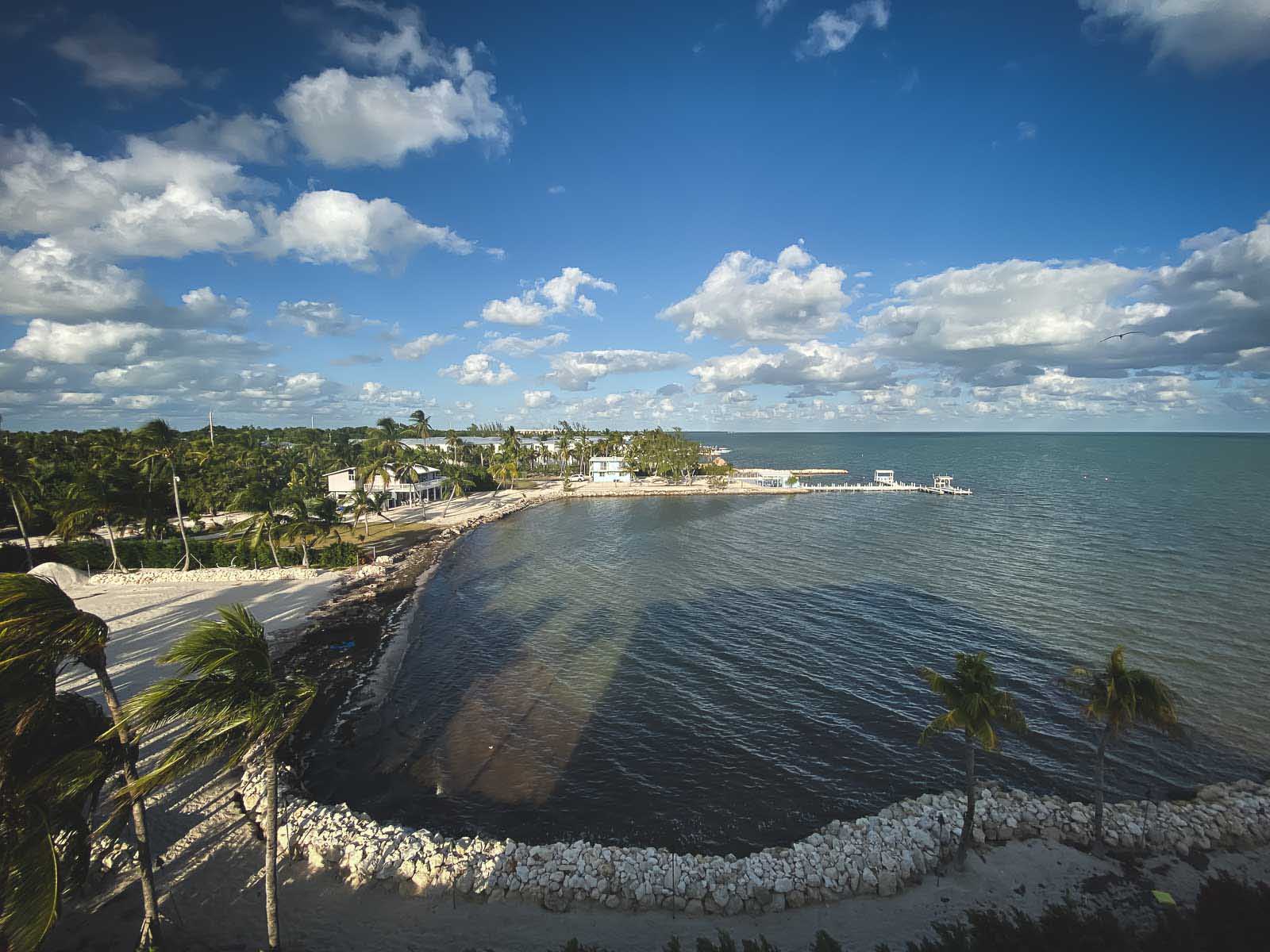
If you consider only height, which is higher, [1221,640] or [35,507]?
[35,507]

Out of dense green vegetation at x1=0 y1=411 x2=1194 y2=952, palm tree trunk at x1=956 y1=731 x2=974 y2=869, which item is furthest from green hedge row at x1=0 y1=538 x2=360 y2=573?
palm tree trunk at x1=956 y1=731 x2=974 y2=869

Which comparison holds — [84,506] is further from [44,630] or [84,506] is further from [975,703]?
[975,703]

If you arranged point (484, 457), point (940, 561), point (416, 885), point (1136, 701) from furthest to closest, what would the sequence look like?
point (484, 457), point (940, 561), point (416, 885), point (1136, 701)

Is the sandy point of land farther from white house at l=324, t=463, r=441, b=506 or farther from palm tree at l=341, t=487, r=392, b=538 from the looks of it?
white house at l=324, t=463, r=441, b=506

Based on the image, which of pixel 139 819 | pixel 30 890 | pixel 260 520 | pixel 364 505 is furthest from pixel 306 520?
pixel 30 890

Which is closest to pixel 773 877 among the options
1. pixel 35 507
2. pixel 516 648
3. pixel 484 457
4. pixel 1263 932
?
pixel 1263 932

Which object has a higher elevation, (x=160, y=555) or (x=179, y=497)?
(x=179, y=497)

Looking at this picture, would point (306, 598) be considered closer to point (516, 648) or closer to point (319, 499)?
point (319, 499)
